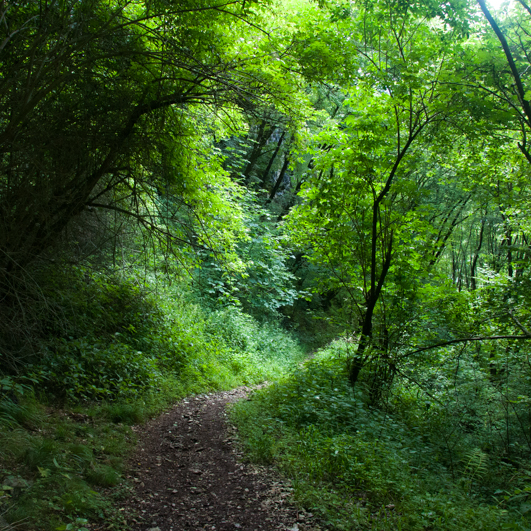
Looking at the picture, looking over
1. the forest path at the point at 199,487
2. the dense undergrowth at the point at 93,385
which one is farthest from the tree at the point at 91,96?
the forest path at the point at 199,487

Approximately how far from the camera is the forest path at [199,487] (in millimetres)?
3623

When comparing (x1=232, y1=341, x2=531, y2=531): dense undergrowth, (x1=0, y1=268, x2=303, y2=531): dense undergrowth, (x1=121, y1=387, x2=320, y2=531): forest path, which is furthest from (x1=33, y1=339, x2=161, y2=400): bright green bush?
(x1=232, y1=341, x2=531, y2=531): dense undergrowth

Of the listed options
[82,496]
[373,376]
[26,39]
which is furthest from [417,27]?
[82,496]

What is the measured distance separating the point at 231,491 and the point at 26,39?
18.2ft

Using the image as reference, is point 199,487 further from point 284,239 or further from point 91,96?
point 284,239

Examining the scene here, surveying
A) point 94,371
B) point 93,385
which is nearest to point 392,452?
point 93,385

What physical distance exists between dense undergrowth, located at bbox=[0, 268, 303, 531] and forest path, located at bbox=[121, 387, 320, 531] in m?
0.28

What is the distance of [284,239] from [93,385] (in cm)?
558

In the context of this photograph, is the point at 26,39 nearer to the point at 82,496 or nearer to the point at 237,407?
the point at 82,496

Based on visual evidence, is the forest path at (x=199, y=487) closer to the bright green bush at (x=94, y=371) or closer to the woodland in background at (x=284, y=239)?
the woodland in background at (x=284, y=239)

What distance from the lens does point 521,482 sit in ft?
14.7

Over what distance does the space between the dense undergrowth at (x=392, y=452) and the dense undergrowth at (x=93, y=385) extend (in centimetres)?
186

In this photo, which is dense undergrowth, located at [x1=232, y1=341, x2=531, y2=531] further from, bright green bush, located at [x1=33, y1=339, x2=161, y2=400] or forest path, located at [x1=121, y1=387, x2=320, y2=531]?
bright green bush, located at [x1=33, y1=339, x2=161, y2=400]

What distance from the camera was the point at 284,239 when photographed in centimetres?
949
